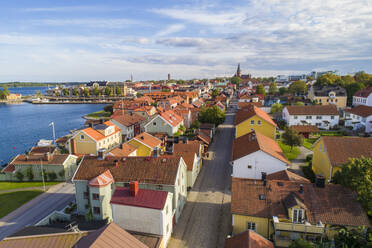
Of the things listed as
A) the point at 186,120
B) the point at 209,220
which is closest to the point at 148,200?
the point at 209,220

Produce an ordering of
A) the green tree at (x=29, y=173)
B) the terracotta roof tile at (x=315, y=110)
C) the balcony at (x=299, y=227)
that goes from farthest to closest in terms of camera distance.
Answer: the terracotta roof tile at (x=315, y=110), the green tree at (x=29, y=173), the balcony at (x=299, y=227)

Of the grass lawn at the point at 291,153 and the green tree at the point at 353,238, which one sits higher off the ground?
the green tree at the point at 353,238

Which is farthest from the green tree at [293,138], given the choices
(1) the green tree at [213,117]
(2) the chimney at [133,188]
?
(2) the chimney at [133,188]

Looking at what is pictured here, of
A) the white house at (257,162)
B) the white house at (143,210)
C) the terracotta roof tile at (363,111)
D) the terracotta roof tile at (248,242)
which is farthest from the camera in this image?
the terracotta roof tile at (363,111)

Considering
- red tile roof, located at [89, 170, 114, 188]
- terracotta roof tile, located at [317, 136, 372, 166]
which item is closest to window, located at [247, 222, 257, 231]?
terracotta roof tile, located at [317, 136, 372, 166]

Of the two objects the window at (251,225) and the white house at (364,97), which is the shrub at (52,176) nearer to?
the window at (251,225)

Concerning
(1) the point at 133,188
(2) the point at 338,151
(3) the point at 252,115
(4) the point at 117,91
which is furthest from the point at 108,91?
(2) the point at 338,151

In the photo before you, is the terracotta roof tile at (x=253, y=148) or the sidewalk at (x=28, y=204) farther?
the terracotta roof tile at (x=253, y=148)
